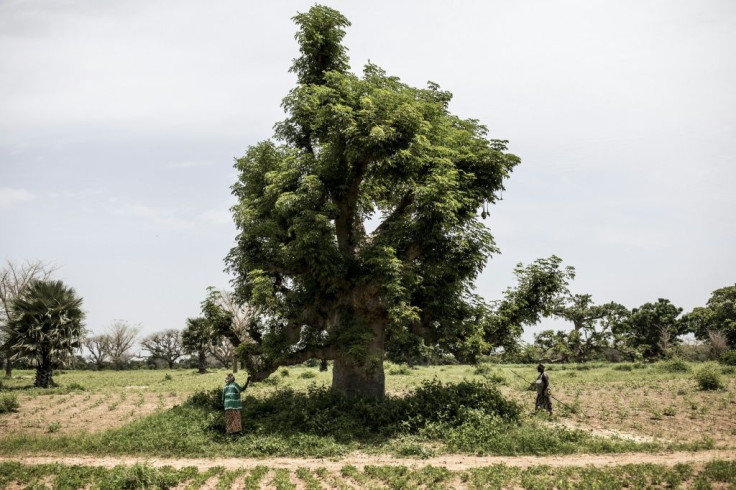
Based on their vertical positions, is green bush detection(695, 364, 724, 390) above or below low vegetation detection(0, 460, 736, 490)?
above

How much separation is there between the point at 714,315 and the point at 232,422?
5885 centimetres

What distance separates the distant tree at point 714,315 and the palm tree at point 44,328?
2315 inches

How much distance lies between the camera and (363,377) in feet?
58.9

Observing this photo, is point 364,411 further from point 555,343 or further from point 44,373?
point 555,343

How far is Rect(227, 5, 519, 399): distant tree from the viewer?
54.3ft

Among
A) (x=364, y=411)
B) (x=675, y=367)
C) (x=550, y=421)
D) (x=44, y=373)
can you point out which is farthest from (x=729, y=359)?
(x=44, y=373)

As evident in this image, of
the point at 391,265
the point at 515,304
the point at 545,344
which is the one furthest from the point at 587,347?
the point at 391,265

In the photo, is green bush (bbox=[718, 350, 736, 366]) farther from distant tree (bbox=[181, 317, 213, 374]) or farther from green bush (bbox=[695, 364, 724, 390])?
distant tree (bbox=[181, 317, 213, 374])

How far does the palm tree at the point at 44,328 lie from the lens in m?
27.9

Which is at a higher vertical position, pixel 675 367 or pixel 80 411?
pixel 675 367

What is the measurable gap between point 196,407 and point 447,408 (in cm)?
885

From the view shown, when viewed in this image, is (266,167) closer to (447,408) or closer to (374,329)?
(374,329)

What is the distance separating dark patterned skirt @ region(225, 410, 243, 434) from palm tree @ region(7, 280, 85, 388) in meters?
18.7

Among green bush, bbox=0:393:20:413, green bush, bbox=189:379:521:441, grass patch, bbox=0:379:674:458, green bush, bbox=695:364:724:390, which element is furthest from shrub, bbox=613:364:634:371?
green bush, bbox=0:393:20:413
